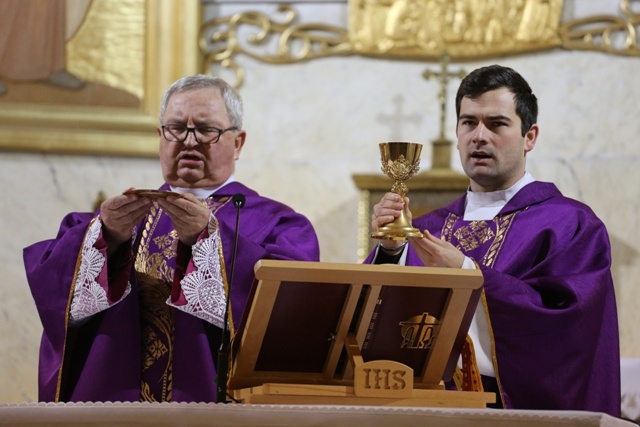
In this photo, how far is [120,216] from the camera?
356 cm

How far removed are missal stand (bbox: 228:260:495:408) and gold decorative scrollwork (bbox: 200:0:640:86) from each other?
3.44 m

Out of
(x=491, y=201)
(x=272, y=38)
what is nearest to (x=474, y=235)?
(x=491, y=201)

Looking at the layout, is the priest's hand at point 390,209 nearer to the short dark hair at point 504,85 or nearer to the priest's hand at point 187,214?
the priest's hand at point 187,214

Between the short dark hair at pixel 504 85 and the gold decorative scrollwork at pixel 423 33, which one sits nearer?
the short dark hair at pixel 504 85

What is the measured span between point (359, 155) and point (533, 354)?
288 centimetres

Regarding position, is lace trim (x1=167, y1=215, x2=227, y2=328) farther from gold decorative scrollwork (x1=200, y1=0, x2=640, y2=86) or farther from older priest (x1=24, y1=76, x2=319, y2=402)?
gold decorative scrollwork (x1=200, y1=0, x2=640, y2=86)

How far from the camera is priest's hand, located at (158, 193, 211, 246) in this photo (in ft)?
11.4

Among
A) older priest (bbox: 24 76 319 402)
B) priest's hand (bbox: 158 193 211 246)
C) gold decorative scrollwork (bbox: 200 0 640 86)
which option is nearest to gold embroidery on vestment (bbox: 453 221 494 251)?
older priest (bbox: 24 76 319 402)

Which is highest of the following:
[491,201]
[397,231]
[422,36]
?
[422,36]

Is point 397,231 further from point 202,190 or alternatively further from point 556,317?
point 202,190

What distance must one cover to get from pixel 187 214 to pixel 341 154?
9.47 feet

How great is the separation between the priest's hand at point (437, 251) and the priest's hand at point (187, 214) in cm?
69

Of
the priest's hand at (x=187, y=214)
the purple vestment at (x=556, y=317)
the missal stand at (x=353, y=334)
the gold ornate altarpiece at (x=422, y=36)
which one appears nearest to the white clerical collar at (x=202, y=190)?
the priest's hand at (x=187, y=214)

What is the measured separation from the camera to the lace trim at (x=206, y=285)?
3.59m
